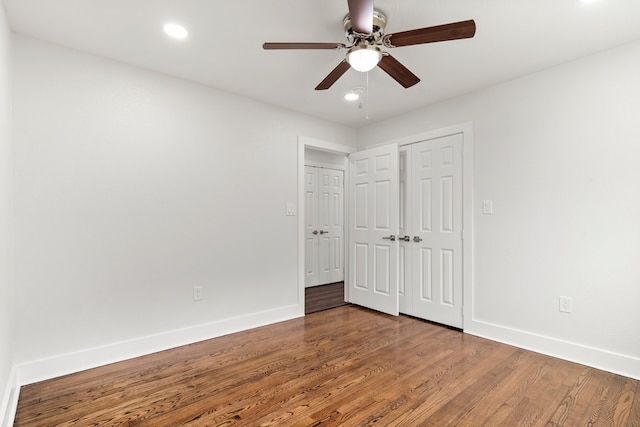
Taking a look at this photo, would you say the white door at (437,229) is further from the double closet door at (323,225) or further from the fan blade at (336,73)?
the double closet door at (323,225)

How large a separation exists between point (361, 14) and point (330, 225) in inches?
169

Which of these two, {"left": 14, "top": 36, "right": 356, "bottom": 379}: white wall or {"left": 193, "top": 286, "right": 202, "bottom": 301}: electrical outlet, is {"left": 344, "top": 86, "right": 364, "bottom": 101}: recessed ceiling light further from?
{"left": 193, "top": 286, "right": 202, "bottom": 301}: electrical outlet

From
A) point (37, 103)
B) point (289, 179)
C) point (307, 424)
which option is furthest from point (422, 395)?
point (37, 103)

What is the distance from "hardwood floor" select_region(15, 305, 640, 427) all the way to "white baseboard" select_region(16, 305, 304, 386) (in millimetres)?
79

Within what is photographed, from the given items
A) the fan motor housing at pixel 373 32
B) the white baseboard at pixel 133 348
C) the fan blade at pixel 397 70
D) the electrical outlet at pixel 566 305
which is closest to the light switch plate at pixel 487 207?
the electrical outlet at pixel 566 305

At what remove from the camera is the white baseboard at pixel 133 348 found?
89.4 inches

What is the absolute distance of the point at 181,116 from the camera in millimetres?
3006

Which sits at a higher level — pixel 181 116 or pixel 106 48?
pixel 106 48

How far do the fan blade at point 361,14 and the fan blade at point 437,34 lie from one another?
0.73ft

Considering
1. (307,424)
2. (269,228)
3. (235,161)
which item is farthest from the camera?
(269,228)

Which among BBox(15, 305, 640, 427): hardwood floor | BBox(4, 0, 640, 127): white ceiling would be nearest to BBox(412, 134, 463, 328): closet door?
BBox(15, 305, 640, 427): hardwood floor

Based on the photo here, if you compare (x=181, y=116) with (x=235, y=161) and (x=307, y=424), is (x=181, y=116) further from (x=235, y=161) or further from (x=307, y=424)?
(x=307, y=424)

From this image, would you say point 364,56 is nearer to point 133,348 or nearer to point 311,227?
point 133,348

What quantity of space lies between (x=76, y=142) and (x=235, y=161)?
134 cm
